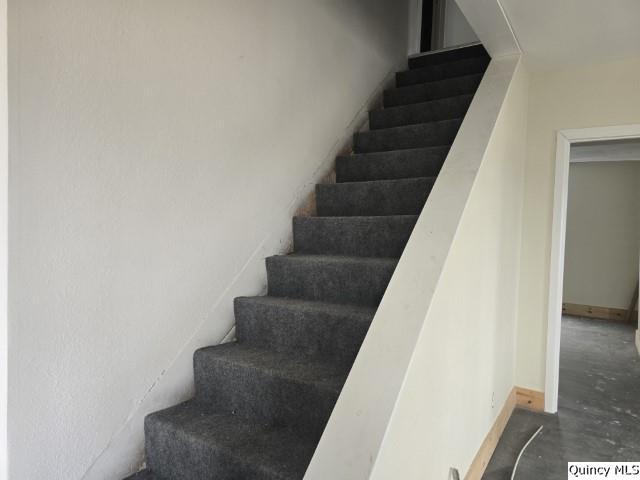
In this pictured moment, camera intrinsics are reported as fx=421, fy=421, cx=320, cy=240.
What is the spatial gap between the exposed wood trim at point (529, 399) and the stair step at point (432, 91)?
2.05m

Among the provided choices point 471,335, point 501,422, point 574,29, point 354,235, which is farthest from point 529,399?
point 574,29

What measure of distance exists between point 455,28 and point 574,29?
283 cm

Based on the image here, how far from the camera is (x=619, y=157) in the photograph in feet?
17.6

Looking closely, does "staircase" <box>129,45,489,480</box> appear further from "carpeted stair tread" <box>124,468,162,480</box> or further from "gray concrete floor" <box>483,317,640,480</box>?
"gray concrete floor" <box>483,317,640,480</box>

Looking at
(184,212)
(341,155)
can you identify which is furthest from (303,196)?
(184,212)

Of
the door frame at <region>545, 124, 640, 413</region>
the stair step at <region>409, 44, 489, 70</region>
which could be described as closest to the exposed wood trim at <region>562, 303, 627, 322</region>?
the door frame at <region>545, 124, 640, 413</region>

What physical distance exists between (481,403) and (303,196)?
4.68 feet

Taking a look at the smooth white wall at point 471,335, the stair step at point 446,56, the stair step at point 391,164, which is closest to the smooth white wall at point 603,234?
A: the stair step at point 446,56

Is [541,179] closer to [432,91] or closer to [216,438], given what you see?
[432,91]

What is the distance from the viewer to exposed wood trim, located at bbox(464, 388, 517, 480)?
1903mm

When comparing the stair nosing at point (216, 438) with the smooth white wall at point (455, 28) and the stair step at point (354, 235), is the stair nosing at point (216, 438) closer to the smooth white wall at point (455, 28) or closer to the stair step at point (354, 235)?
the stair step at point (354, 235)

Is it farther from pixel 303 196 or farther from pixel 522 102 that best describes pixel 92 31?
pixel 522 102

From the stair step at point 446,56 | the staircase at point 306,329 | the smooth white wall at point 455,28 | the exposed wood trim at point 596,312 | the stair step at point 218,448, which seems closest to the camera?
the stair step at point 218,448

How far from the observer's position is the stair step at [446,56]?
3.51m
